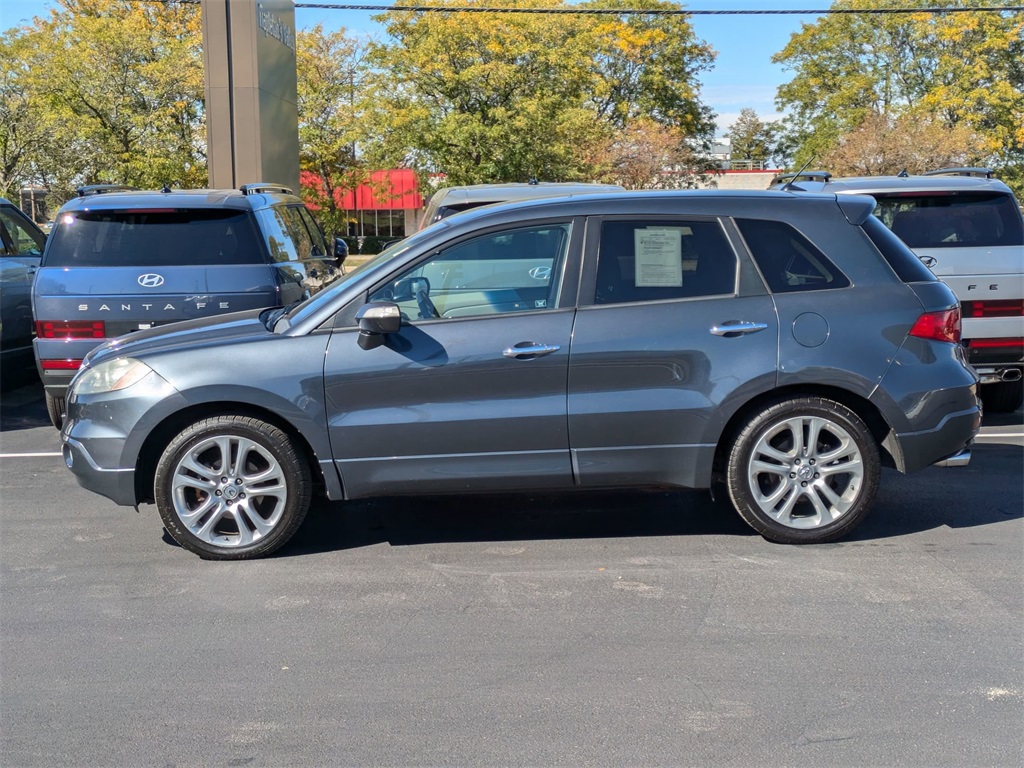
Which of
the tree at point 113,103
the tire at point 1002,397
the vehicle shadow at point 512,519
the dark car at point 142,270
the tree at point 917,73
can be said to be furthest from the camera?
the tree at point 917,73

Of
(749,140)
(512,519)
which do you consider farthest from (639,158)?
(749,140)

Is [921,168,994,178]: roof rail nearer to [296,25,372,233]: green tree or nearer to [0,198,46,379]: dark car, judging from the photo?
[0,198,46,379]: dark car

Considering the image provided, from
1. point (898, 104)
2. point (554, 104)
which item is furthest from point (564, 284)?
point (898, 104)

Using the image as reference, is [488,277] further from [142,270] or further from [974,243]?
[974,243]

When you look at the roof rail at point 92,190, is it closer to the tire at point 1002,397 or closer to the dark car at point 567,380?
the dark car at point 567,380

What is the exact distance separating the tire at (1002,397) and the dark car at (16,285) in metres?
8.62

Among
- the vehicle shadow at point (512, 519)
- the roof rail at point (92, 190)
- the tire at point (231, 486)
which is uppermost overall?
the roof rail at point (92, 190)

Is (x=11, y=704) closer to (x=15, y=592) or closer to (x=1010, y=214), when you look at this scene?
(x=15, y=592)

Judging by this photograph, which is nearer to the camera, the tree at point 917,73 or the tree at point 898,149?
the tree at point 898,149

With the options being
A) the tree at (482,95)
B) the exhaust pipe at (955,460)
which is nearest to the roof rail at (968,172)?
the exhaust pipe at (955,460)

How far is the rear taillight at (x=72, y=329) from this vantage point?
25.2 feet

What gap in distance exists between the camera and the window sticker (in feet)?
18.1

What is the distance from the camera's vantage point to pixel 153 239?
7930 mm

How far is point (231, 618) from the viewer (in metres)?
4.69
